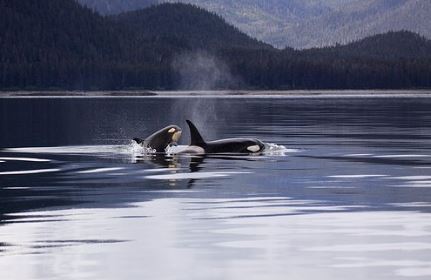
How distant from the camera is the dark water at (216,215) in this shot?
20031 millimetres

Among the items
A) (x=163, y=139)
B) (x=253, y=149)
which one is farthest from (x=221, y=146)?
(x=163, y=139)

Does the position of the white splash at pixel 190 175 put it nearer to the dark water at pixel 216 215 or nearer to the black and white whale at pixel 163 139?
the dark water at pixel 216 215

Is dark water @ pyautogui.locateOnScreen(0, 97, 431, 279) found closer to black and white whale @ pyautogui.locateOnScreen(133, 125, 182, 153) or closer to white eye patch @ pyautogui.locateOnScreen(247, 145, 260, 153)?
black and white whale @ pyautogui.locateOnScreen(133, 125, 182, 153)

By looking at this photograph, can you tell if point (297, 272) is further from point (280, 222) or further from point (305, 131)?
point (305, 131)

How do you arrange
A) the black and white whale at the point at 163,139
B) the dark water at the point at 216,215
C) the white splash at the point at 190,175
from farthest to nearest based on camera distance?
the black and white whale at the point at 163,139, the white splash at the point at 190,175, the dark water at the point at 216,215

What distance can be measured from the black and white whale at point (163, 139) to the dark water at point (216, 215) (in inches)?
26.5

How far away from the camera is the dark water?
2003 centimetres

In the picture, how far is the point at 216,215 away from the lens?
2675 centimetres

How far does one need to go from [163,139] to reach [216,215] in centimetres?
2313

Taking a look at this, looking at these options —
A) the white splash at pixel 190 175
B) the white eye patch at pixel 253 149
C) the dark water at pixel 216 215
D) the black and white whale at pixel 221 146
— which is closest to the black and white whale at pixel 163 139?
the dark water at pixel 216 215

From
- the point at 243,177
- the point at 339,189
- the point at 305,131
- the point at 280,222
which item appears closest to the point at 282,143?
the point at 305,131

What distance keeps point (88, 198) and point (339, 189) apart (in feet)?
22.3

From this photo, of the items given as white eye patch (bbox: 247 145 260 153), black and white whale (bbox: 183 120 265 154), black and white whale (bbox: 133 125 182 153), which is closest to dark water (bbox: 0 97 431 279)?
black and white whale (bbox: 133 125 182 153)

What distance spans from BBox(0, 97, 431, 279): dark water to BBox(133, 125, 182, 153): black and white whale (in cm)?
67
